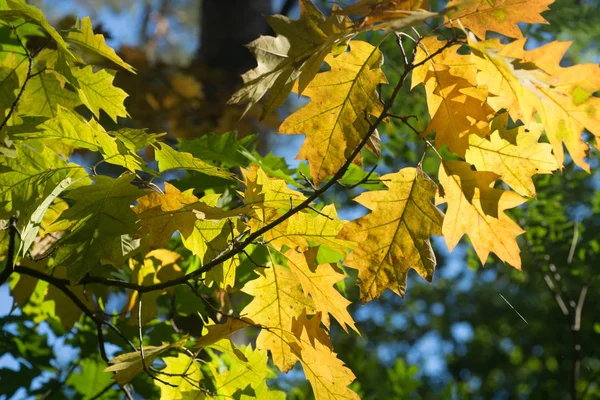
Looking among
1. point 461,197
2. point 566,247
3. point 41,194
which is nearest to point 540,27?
point 566,247

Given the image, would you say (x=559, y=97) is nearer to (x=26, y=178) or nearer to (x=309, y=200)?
(x=309, y=200)

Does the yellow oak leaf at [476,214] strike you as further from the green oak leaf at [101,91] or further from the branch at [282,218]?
the green oak leaf at [101,91]

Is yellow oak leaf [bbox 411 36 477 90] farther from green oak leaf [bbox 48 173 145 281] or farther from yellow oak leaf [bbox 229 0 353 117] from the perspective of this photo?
green oak leaf [bbox 48 173 145 281]

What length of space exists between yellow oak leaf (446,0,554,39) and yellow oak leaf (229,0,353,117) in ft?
0.62

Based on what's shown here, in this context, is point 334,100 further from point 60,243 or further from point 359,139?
point 60,243

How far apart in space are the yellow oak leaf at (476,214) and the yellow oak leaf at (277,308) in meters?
0.29

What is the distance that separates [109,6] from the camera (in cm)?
1313

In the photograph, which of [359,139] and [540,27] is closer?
[359,139]

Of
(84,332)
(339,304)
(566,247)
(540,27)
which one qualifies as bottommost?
(566,247)

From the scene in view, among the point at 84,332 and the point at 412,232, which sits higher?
the point at 412,232

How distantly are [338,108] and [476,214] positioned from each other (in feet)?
0.95

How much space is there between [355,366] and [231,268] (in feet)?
5.70

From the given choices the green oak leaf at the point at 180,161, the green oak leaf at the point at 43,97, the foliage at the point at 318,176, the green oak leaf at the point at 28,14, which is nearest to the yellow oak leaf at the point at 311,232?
the foliage at the point at 318,176

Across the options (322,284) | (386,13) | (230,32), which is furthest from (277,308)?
(230,32)
